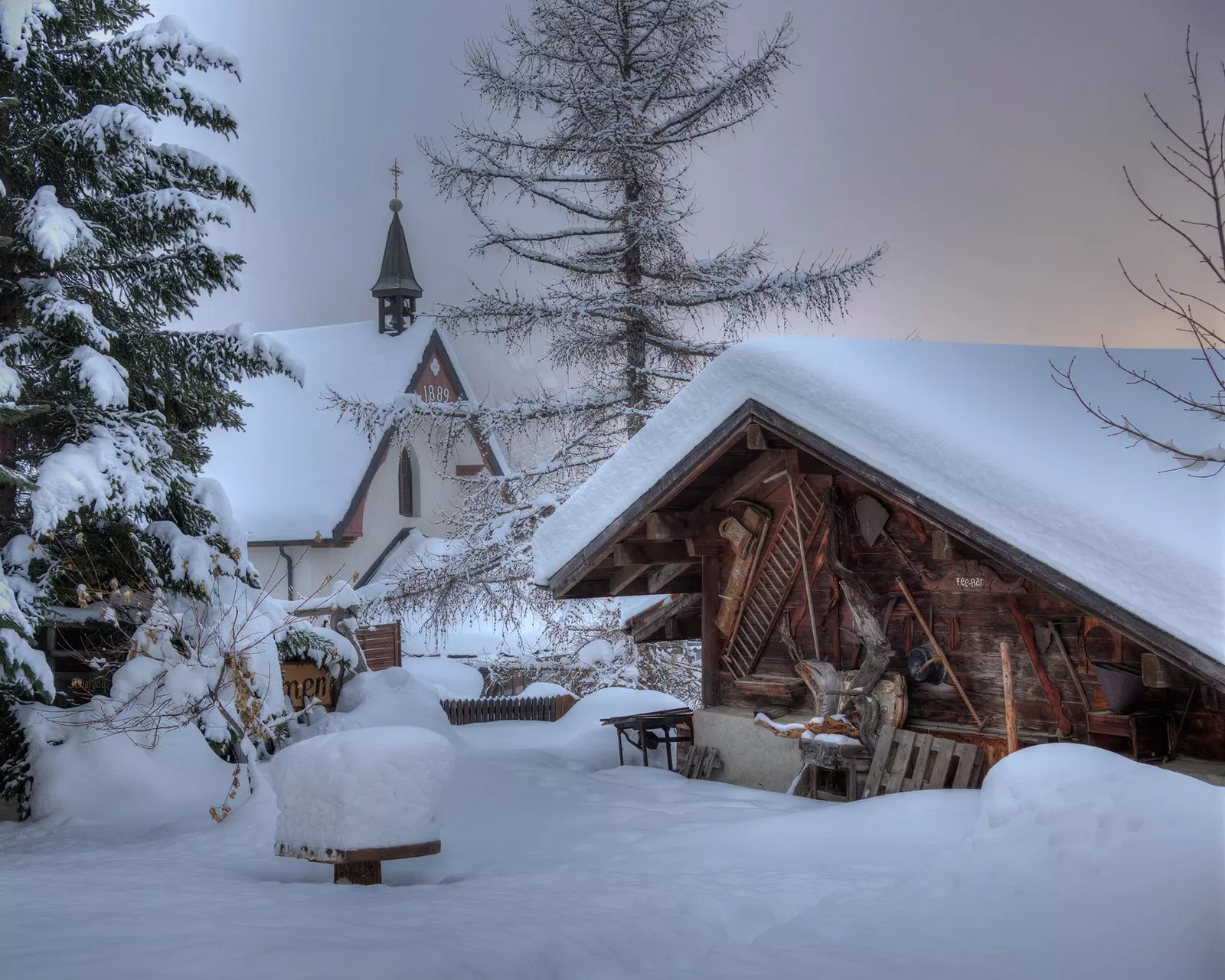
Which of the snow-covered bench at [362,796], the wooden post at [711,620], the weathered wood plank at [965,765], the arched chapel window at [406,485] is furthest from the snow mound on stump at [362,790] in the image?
the arched chapel window at [406,485]

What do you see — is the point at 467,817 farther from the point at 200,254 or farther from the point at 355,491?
the point at 355,491

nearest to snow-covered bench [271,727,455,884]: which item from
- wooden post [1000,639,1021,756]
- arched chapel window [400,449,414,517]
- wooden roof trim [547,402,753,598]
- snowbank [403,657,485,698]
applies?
wooden roof trim [547,402,753,598]

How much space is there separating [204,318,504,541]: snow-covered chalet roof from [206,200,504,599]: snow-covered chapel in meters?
0.03

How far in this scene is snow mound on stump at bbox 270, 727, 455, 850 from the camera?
5820mm

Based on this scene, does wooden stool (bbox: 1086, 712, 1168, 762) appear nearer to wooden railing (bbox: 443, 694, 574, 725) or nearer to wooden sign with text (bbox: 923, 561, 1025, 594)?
wooden sign with text (bbox: 923, 561, 1025, 594)

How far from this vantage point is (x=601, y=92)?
50.7ft

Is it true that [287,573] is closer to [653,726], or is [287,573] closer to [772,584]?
[653,726]

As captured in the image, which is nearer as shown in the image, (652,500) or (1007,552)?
(1007,552)

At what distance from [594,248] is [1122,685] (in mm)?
11549

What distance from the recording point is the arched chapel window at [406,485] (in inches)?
1014

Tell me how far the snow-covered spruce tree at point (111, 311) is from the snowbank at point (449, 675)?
11196 millimetres

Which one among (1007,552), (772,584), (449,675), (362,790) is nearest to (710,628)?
(772,584)

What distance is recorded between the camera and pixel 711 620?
32.9ft

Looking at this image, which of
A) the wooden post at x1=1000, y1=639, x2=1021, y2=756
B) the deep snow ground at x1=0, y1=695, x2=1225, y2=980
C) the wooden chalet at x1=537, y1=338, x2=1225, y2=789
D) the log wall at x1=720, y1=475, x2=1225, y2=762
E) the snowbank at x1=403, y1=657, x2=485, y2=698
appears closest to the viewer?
the deep snow ground at x1=0, y1=695, x2=1225, y2=980
